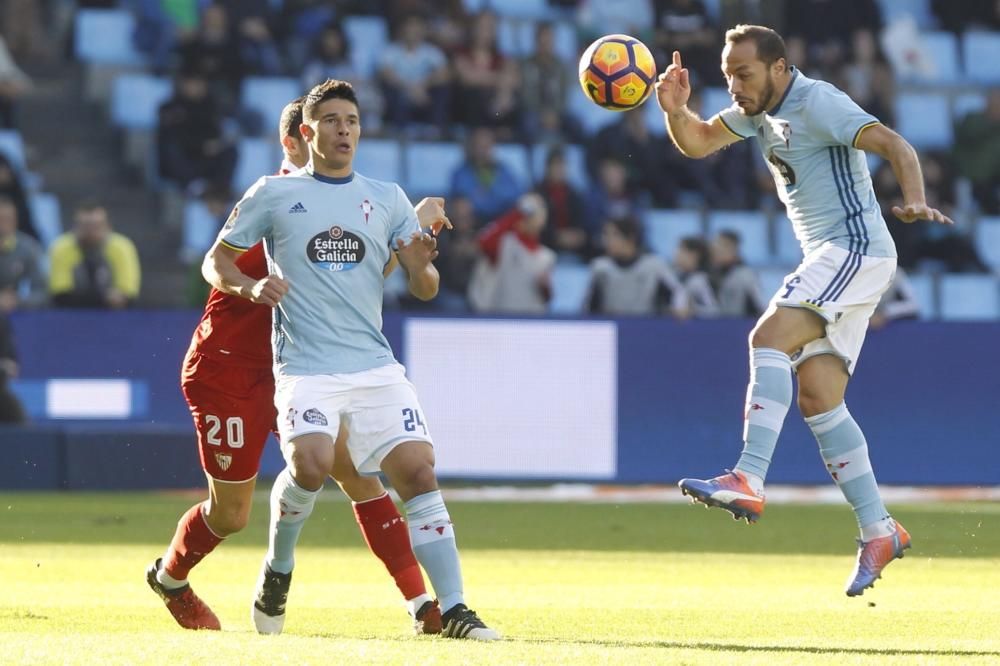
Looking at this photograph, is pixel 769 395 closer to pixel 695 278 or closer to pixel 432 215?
pixel 432 215

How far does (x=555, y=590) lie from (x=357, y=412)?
2.43 meters

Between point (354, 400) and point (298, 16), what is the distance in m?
13.5

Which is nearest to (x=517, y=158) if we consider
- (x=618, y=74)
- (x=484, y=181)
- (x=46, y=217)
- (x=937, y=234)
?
(x=484, y=181)

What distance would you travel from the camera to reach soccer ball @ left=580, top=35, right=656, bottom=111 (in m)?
9.54

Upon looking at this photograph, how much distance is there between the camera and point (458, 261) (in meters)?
17.6

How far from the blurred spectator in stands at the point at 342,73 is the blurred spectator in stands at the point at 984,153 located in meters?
6.71

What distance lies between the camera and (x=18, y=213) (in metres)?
17.7

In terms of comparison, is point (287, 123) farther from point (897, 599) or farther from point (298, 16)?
point (298, 16)

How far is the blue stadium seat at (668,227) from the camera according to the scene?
20.3 meters

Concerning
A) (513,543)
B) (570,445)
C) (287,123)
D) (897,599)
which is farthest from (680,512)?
(287,123)

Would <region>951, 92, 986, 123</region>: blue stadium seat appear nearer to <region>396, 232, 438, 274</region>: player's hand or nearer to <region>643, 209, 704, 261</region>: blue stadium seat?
<region>643, 209, 704, 261</region>: blue stadium seat

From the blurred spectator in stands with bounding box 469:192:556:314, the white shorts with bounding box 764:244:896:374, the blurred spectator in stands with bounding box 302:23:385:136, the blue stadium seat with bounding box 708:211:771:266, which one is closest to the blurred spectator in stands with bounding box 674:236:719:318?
the blurred spectator in stands with bounding box 469:192:556:314

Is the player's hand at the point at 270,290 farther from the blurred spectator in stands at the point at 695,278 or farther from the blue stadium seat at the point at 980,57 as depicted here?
the blue stadium seat at the point at 980,57

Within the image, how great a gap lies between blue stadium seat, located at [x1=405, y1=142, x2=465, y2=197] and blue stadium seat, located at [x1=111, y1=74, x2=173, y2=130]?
259cm
